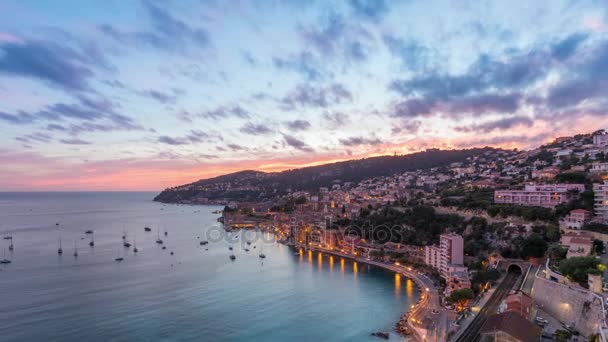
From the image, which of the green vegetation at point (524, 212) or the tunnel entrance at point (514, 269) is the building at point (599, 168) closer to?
the green vegetation at point (524, 212)

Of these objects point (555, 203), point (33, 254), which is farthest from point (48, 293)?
point (555, 203)

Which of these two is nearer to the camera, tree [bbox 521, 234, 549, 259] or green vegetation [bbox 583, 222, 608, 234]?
green vegetation [bbox 583, 222, 608, 234]

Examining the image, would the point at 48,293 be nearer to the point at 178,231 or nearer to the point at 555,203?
the point at 178,231

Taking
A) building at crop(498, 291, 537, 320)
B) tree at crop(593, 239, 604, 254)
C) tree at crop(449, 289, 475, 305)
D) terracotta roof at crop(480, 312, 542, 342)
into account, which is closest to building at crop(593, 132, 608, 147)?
tree at crop(593, 239, 604, 254)

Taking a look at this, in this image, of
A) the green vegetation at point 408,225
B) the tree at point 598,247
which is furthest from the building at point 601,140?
the tree at point 598,247

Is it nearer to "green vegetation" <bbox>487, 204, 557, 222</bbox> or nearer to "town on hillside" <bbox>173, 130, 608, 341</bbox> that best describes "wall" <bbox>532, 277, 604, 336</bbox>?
"town on hillside" <bbox>173, 130, 608, 341</bbox>
